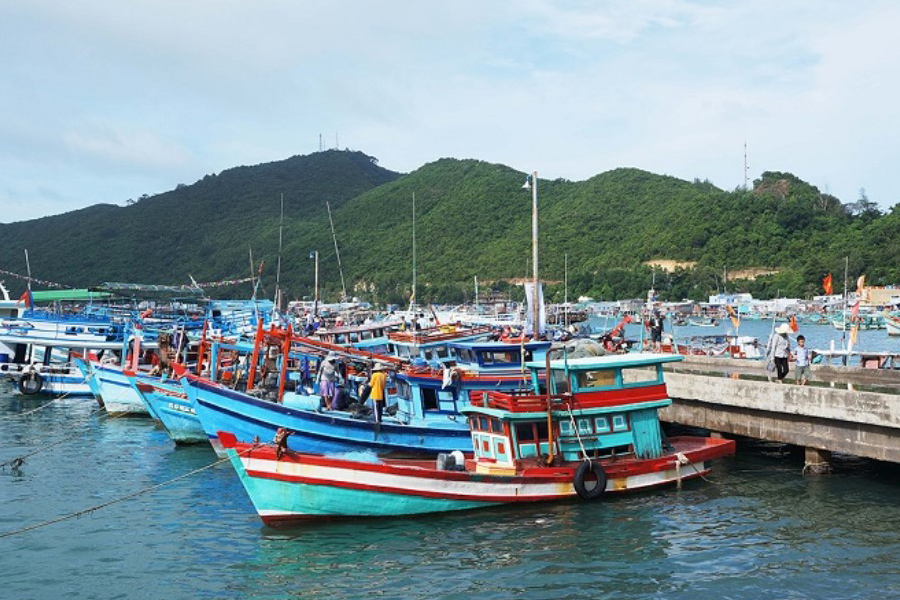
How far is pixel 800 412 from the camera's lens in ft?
62.1

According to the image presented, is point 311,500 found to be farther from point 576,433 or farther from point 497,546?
point 576,433

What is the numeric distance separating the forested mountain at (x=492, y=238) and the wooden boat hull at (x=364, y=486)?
311 ft

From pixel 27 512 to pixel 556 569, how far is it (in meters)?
12.5

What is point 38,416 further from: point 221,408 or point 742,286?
point 742,286

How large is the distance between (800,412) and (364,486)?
396 inches

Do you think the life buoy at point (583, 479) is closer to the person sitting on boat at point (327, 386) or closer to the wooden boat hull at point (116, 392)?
the person sitting on boat at point (327, 386)

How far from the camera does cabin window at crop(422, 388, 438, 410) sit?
2194 centimetres

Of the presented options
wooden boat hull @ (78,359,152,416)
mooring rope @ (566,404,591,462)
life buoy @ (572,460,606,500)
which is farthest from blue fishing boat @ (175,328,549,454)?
wooden boat hull @ (78,359,152,416)

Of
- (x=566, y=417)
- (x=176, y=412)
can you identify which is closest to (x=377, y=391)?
(x=566, y=417)

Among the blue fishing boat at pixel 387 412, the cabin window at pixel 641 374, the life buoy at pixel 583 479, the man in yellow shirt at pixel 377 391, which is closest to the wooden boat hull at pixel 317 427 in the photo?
the blue fishing boat at pixel 387 412

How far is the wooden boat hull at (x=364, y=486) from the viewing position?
53.7 ft

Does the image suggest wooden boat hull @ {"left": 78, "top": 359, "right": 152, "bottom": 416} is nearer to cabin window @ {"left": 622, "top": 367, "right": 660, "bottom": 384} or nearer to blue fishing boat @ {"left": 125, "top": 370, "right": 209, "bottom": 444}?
blue fishing boat @ {"left": 125, "top": 370, "right": 209, "bottom": 444}

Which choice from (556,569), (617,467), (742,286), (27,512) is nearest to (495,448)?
(617,467)

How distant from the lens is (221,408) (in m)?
21.1
